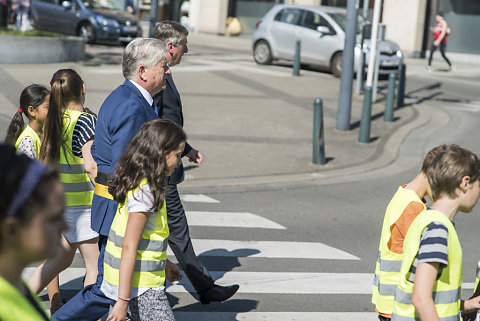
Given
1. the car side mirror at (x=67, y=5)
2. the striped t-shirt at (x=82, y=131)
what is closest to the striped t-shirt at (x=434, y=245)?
the striped t-shirt at (x=82, y=131)

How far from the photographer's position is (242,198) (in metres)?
9.41

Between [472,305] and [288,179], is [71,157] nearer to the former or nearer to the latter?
[472,305]

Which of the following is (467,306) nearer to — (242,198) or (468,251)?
(468,251)

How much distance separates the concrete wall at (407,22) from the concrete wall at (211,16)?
27.8ft

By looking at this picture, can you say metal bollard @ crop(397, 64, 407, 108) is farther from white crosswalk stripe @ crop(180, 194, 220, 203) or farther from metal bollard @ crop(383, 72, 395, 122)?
white crosswalk stripe @ crop(180, 194, 220, 203)

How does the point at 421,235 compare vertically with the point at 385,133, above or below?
above

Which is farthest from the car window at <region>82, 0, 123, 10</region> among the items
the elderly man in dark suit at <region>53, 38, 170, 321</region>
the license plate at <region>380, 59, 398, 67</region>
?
the elderly man in dark suit at <region>53, 38, 170, 321</region>

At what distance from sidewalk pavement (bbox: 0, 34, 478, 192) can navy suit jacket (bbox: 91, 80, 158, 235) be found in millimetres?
4054

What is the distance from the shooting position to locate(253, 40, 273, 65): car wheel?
22.2 meters

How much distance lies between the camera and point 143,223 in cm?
383

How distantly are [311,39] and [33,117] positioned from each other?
16068mm

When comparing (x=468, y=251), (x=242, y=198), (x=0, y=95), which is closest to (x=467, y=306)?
(x=468, y=251)

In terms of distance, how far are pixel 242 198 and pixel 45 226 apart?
766 centimetres

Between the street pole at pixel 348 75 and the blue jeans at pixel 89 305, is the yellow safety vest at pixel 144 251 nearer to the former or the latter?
the blue jeans at pixel 89 305
